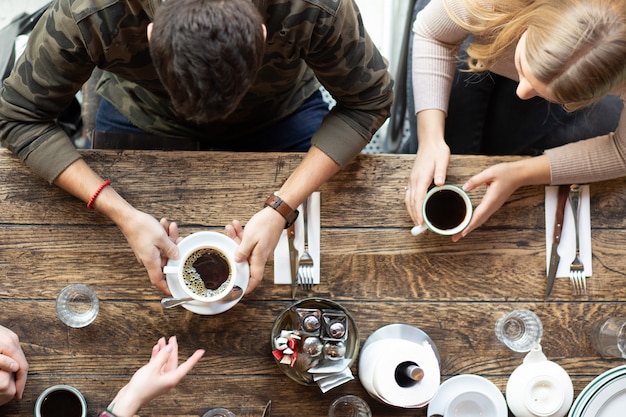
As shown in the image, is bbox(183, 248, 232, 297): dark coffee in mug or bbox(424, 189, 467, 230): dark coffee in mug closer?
bbox(183, 248, 232, 297): dark coffee in mug

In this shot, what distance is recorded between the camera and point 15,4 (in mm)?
2174

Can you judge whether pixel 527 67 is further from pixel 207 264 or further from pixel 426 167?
pixel 207 264

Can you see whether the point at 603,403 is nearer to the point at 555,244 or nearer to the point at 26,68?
the point at 555,244

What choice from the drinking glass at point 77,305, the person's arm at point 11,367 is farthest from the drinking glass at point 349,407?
the person's arm at point 11,367

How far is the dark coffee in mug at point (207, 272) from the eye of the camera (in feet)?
4.12

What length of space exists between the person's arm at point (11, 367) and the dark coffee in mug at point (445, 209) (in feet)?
3.34

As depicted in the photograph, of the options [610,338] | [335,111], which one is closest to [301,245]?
[335,111]

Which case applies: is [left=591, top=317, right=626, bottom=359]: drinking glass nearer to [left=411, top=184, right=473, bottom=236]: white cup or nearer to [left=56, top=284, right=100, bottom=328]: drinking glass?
[left=411, top=184, right=473, bottom=236]: white cup

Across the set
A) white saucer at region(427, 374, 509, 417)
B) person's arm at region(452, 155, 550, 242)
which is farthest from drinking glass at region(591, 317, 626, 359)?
person's arm at region(452, 155, 550, 242)

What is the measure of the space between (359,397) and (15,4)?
197 centimetres

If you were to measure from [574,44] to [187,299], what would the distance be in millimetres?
961

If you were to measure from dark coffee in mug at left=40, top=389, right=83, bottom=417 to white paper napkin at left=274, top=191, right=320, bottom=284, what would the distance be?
545mm

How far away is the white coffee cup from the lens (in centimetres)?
125

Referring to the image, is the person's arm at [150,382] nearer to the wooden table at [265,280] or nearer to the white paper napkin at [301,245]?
the wooden table at [265,280]
